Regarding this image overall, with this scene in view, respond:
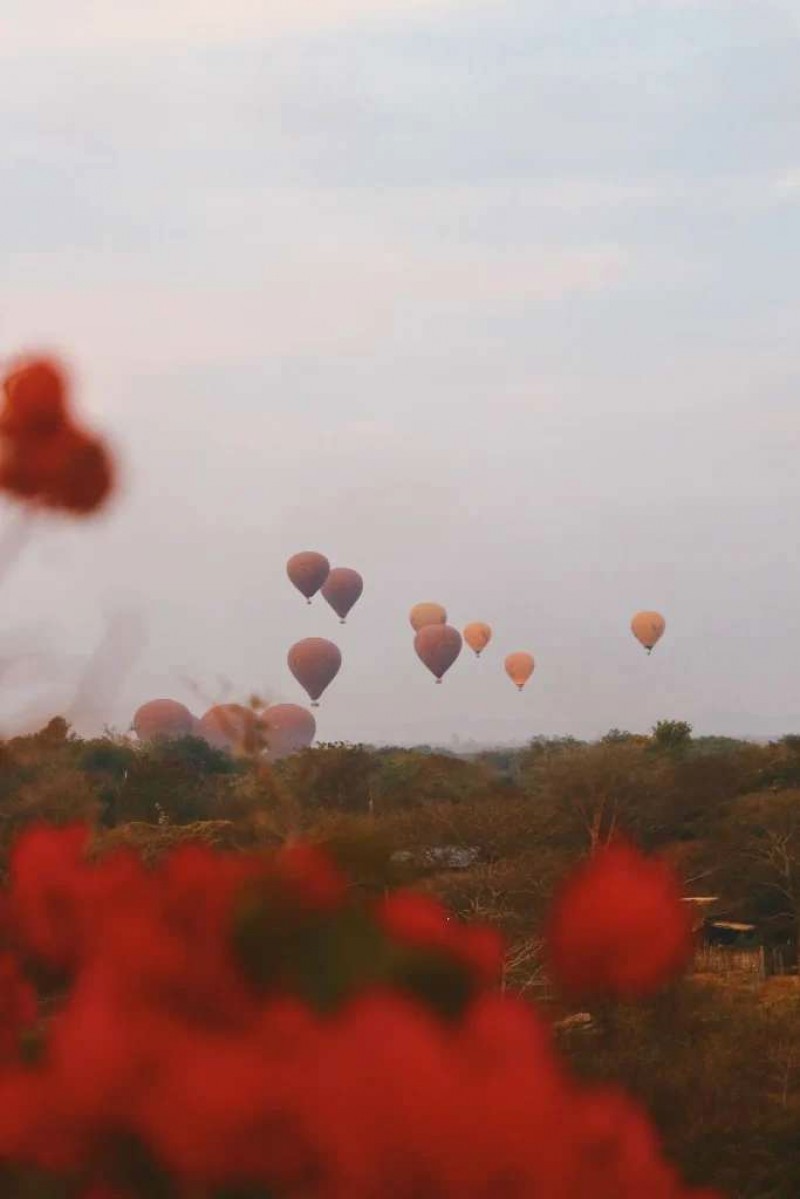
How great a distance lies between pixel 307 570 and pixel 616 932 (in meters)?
73.7

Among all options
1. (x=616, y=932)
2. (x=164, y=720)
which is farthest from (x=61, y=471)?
(x=164, y=720)

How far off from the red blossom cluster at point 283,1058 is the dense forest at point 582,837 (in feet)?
0.74

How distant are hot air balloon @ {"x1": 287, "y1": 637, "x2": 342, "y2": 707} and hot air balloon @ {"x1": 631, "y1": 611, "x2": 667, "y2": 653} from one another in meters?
14.2

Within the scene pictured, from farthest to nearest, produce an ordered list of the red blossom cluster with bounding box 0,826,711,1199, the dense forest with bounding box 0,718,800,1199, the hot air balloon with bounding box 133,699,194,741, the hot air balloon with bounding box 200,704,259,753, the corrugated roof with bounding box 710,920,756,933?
the hot air balloon with bounding box 133,699,194,741 < the corrugated roof with bounding box 710,920,756,933 < the dense forest with bounding box 0,718,800,1199 < the hot air balloon with bounding box 200,704,259,753 < the red blossom cluster with bounding box 0,826,711,1199

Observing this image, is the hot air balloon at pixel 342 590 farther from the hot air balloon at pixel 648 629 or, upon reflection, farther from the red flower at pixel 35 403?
the red flower at pixel 35 403

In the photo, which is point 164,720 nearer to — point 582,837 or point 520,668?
point 520,668

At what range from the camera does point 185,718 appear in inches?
4171

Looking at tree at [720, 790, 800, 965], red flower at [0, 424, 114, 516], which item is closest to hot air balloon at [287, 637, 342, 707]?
tree at [720, 790, 800, 965]

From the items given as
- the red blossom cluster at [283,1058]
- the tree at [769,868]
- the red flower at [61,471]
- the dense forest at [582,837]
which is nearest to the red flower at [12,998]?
the red blossom cluster at [283,1058]

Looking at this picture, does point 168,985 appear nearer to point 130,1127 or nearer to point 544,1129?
point 130,1127

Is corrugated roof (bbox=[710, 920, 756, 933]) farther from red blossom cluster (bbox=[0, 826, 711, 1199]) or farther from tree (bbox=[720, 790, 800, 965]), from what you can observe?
red blossom cluster (bbox=[0, 826, 711, 1199])

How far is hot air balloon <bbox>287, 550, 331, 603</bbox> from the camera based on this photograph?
252 ft

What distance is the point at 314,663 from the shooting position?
80.8 meters

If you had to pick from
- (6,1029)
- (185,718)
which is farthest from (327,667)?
(6,1029)
